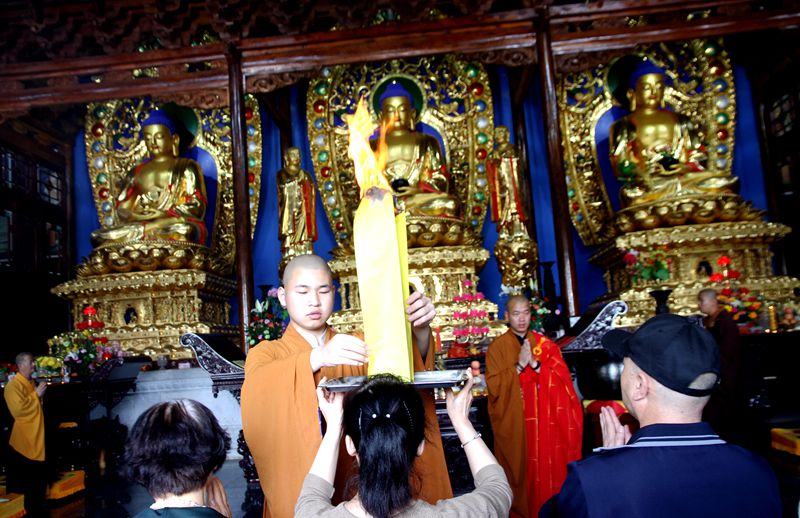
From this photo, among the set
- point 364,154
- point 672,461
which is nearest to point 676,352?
point 672,461

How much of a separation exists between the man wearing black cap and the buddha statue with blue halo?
658 cm

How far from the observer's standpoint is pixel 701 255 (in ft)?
→ 24.6

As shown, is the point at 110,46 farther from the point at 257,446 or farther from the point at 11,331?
the point at 257,446

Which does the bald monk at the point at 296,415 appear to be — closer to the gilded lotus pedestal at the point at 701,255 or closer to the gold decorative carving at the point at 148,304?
the gilded lotus pedestal at the point at 701,255

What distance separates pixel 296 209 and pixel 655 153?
4.52m

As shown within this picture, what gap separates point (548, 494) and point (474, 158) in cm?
612

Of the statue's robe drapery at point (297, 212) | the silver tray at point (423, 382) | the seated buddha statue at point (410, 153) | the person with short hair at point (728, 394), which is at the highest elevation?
the seated buddha statue at point (410, 153)

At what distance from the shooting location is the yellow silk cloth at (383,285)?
157 cm

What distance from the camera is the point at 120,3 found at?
697 centimetres

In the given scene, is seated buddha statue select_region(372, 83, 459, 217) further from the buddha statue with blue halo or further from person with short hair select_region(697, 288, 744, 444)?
person with short hair select_region(697, 288, 744, 444)

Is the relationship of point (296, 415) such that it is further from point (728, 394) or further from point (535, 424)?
point (728, 394)

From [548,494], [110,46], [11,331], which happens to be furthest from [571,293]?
[11,331]

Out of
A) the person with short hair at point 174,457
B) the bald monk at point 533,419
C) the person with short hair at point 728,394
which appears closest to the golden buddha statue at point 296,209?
the bald monk at point 533,419

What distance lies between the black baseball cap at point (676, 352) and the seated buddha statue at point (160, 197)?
7.62 meters
